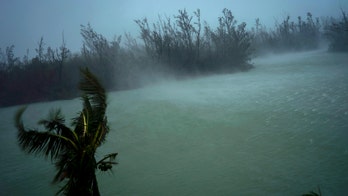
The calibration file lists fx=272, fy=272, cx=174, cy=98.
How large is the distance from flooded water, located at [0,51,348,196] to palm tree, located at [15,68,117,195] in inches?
103

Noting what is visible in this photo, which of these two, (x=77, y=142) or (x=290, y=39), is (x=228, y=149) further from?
(x=290, y=39)

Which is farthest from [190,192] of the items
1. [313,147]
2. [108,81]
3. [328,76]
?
[108,81]

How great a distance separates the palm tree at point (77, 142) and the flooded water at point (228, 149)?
2.60m

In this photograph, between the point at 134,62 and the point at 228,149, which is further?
the point at 134,62

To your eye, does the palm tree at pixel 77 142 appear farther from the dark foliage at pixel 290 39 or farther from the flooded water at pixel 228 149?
the dark foliage at pixel 290 39

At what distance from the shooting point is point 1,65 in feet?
112

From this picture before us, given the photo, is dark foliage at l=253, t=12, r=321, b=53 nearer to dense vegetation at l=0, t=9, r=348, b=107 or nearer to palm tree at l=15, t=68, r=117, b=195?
dense vegetation at l=0, t=9, r=348, b=107

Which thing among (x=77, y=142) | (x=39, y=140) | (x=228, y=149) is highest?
(x=39, y=140)

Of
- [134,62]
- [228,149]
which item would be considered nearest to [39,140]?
[228,149]

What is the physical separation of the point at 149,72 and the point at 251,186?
80.6ft

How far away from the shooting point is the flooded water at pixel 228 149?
6470 millimetres

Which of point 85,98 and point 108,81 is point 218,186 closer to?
point 85,98

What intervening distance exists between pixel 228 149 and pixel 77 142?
17.1 ft

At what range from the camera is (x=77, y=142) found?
452cm
